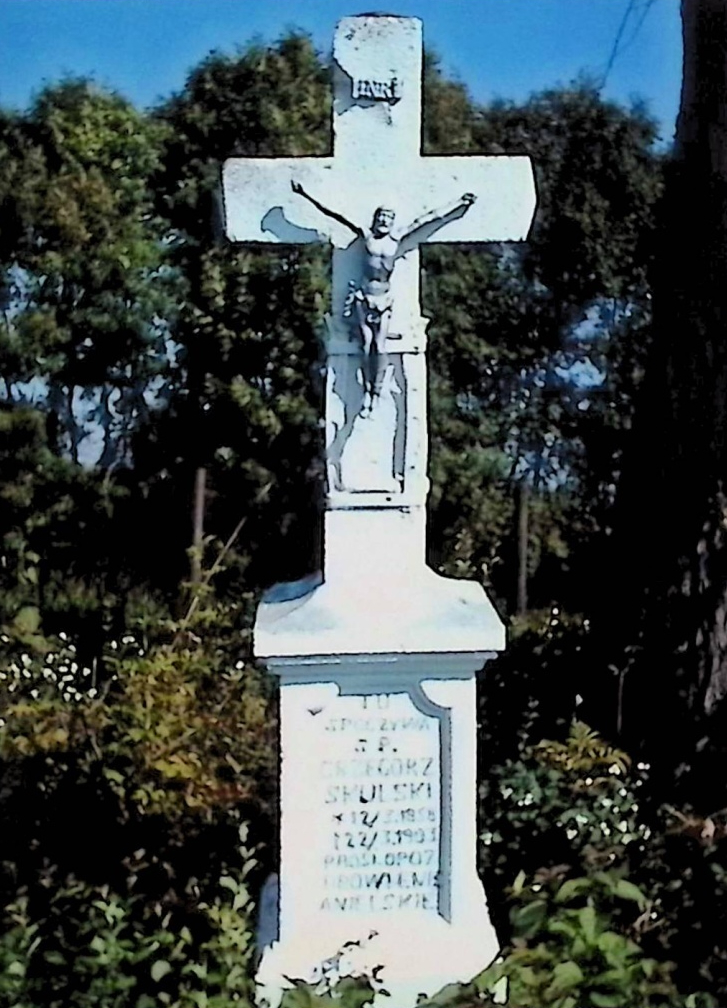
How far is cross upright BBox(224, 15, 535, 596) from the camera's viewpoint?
4.33 m

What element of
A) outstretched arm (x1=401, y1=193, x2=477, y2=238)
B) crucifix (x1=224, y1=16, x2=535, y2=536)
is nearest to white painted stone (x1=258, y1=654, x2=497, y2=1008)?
crucifix (x1=224, y1=16, x2=535, y2=536)

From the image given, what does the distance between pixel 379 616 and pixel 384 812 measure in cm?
58

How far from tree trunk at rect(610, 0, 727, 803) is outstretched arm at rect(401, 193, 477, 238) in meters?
1.99

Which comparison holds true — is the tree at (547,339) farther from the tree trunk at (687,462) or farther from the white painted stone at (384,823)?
the white painted stone at (384,823)

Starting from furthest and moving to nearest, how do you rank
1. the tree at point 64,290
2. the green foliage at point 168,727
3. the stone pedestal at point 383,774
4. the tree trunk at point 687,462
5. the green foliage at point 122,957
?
the tree at point 64,290, the tree trunk at point 687,462, the green foliage at point 168,727, the stone pedestal at point 383,774, the green foliage at point 122,957

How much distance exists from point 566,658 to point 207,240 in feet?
13.7

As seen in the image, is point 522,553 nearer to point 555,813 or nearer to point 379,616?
point 555,813

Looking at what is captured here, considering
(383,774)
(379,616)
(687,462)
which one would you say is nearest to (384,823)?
(383,774)

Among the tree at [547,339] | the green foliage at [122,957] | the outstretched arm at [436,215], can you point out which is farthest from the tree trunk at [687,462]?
the tree at [547,339]

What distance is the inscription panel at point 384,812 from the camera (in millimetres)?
4297

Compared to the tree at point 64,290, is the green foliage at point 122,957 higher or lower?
lower

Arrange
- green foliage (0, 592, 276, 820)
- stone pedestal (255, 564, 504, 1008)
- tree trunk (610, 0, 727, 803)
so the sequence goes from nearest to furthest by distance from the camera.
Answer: stone pedestal (255, 564, 504, 1008) < green foliage (0, 592, 276, 820) < tree trunk (610, 0, 727, 803)

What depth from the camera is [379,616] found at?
167 inches

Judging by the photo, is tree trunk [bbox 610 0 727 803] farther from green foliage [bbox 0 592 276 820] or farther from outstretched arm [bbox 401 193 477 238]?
outstretched arm [bbox 401 193 477 238]
